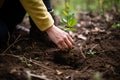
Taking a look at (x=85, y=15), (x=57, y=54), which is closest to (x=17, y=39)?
(x=57, y=54)

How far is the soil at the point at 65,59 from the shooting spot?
2098 millimetres

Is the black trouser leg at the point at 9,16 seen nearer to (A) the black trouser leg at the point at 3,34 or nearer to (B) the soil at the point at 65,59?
(A) the black trouser leg at the point at 3,34

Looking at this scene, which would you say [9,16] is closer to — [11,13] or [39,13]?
[11,13]

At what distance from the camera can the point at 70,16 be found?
249 centimetres

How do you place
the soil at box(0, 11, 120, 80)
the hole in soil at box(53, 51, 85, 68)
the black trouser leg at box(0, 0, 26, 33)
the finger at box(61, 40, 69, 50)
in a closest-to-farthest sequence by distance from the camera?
the soil at box(0, 11, 120, 80) → the finger at box(61, 40, 69, 50) → the hole in soil at box(53, 51, 85, 68) → the black trouser leg at box(0, 0, 26, 33)

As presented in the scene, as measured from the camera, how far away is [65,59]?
2.47 meters

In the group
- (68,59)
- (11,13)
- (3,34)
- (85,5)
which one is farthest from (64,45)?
(85,5)

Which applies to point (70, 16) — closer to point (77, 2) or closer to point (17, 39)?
point (17, 39)

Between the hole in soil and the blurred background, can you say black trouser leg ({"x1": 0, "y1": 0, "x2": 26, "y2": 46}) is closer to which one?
the hole in soil

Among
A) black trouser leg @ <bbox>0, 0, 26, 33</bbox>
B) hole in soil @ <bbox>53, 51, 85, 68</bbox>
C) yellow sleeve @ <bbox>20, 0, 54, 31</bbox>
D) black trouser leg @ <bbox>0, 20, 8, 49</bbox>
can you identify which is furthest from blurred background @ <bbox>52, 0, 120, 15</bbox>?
yellow sleeve @ <bbox>20, 0, 54, 31</bbox>

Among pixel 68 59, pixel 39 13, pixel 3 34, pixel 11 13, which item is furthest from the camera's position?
pixel 11 13

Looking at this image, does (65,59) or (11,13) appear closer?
(65,59)

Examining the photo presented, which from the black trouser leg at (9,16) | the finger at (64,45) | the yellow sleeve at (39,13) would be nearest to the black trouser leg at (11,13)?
the black trouser leg at (9,16)

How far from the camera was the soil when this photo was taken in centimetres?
210
